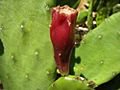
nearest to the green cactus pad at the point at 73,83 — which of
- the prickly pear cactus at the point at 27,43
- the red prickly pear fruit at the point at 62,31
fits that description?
the red prickly pear fruit at the point at 62,31

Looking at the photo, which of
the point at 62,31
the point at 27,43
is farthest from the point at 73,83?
the point at 27,43

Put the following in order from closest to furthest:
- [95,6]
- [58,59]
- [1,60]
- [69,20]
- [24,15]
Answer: [69,20] < [58,59] < [24,15] < [1,60] < [95,6]

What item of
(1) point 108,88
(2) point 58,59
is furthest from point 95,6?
(2) point 58,59

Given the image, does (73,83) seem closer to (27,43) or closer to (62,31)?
(62,31)

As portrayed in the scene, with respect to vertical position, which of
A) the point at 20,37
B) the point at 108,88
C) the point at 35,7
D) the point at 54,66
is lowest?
the point at 108,88

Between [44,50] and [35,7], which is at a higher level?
[35,7]

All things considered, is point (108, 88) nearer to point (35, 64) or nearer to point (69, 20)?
point (35, 64)
